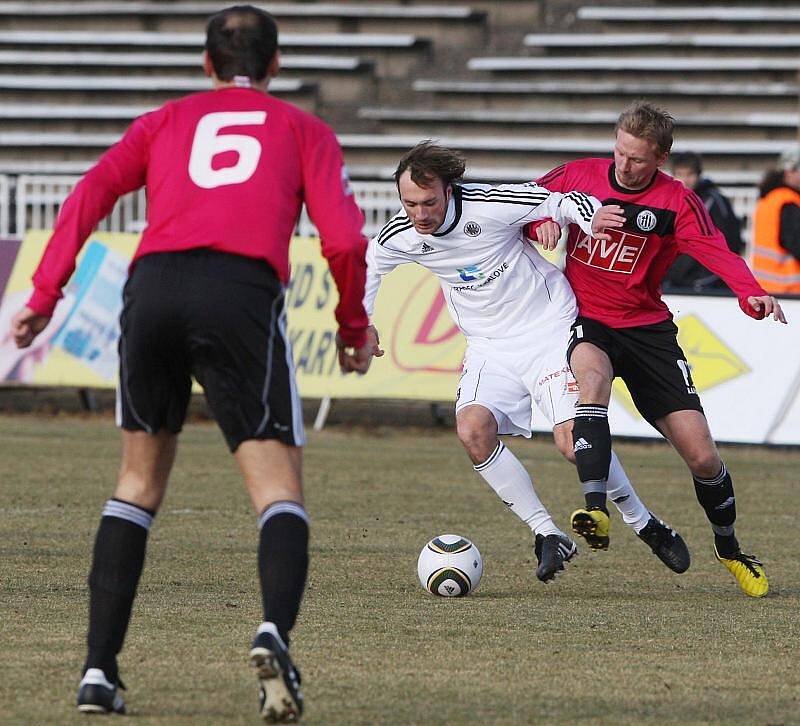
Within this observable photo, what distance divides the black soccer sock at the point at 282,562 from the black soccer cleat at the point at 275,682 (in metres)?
0.13

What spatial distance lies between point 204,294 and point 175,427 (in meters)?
0.38

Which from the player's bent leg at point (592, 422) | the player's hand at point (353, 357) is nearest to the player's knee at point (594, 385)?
the player's bent leg at point (592, 422)

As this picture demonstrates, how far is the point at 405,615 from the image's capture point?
19.6ft

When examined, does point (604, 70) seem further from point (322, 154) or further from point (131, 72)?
point (322, 154)

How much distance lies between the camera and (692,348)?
1259cm

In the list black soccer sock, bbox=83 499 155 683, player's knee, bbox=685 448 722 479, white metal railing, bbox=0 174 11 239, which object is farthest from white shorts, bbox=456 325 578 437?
white metal railing, bbox=0 174 11 239

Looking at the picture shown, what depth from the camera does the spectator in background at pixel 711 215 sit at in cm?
1254

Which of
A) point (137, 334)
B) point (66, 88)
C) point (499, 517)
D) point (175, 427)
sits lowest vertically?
point (66, 88)

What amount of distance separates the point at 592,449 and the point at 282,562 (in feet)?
9.39

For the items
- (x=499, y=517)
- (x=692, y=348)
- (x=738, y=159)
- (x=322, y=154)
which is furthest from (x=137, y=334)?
(x=738, y=159)

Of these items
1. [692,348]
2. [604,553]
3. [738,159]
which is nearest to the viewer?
[604,553]

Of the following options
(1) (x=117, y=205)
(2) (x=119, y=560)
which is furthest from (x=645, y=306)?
(1) (x=117, y=205)

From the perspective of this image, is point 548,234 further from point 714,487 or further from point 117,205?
point 117,205

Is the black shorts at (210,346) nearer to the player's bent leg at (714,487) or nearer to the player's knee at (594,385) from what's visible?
the player's knee at (594,385)
